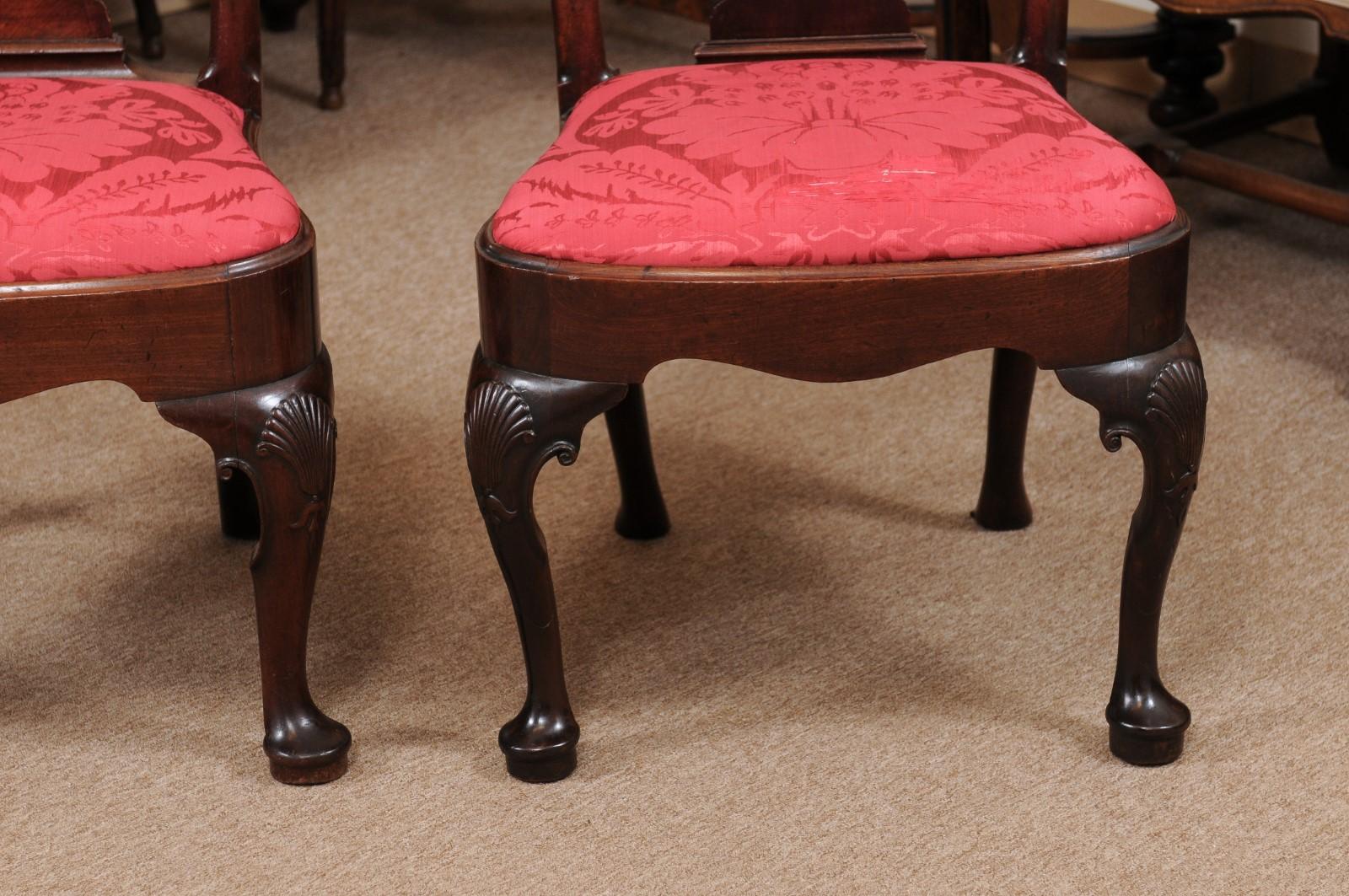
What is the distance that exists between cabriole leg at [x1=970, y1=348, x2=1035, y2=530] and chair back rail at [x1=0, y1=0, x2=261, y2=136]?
692 mm

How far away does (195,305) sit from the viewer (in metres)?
1.06

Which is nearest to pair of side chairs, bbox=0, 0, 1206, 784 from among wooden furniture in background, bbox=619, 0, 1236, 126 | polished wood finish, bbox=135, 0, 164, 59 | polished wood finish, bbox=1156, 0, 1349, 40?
polished wood finish, bbox=1156, 0, 1349, 40

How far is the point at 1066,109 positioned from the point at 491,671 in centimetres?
65

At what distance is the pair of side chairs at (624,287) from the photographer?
1.06 metres

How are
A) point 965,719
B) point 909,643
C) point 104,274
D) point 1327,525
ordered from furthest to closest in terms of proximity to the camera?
1. point 1327,525
2. point 909,643
3. point 965,719
4. point 104,274

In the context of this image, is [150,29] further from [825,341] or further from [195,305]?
[825,341]

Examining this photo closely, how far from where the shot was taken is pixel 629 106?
122cm

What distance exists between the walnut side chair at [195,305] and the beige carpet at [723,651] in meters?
0.12

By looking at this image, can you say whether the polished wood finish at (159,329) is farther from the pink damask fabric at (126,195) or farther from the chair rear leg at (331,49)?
the chair rear leg at (331,49)

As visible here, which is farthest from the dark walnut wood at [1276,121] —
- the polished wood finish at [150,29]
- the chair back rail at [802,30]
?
the polished wood finish at [150,29]

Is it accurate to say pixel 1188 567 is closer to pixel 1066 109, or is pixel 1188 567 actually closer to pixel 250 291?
pixel 1066 109

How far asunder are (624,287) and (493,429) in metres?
0.14

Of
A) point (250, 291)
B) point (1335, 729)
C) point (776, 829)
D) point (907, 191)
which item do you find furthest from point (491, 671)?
point (1335, 729)

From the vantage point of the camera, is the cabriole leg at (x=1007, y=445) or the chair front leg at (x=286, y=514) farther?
the cabriole leg at (x=1007, y=445)
